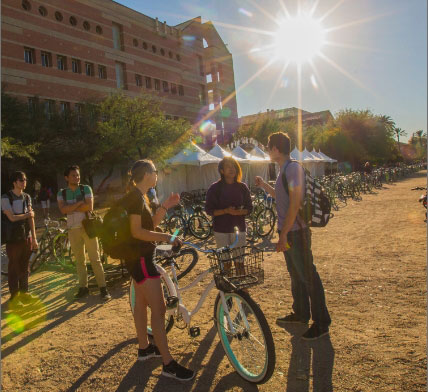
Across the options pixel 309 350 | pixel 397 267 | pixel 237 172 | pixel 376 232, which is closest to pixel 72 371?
pixel 309 350

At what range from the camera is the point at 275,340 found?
11.2 ft

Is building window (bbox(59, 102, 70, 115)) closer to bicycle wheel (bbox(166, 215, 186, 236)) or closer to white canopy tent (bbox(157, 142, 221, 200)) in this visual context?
white canopy tent (bbox(157, 142, 221, 200))

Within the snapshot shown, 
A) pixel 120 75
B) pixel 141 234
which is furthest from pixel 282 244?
pixel 120 75

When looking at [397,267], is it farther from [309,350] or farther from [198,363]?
[198,363]

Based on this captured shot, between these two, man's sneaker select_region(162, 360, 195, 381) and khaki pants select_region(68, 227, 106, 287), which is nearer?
man's sneaker select_region(162, 360, 195, 381)

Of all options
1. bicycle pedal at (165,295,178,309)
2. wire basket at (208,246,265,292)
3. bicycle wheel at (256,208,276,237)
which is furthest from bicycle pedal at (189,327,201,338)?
bicycle wheel at (256,208,276,237)

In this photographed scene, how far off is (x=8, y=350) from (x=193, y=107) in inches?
1751

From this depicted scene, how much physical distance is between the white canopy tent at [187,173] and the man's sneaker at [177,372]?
46.6ft

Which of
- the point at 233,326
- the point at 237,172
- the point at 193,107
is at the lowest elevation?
the point at 233,326

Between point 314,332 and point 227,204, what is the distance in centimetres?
165

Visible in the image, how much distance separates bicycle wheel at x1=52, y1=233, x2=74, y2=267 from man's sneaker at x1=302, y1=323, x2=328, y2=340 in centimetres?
505

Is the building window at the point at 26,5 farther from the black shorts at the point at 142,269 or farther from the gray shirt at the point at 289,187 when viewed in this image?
the black shorts at the point at 142,269

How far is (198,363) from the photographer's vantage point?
124 inches

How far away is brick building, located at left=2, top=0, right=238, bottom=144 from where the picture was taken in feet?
92.1
